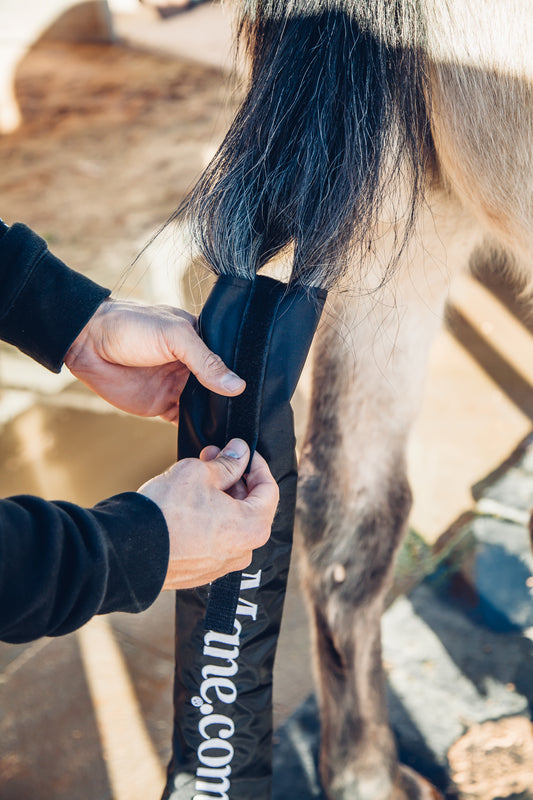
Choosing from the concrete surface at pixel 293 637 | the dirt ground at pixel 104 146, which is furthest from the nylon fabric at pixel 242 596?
the dirt ground at pixel 104 146

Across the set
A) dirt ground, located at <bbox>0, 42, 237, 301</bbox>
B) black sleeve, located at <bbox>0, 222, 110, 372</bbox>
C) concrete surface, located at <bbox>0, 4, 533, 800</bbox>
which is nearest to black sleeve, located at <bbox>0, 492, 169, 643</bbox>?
black sleeve, located at <bbox>0, 222, 110, 372</bbox>

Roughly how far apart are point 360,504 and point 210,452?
38 cm

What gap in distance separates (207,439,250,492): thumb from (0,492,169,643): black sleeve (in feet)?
0.27

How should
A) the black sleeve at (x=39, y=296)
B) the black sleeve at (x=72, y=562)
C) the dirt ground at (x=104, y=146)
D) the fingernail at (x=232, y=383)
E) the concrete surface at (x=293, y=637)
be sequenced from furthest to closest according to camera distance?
1. the dirt ground at (x=104, y=146)
2. the concrete surface at (x=293, y=637)
3. the black sleeve at (x=39, y=296)
4. the fingernail at (x=232, y=383)
5. the black sleeve at (x=72, y=562)

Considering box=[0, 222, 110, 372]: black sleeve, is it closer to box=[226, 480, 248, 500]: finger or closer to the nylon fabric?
the nylon fabric

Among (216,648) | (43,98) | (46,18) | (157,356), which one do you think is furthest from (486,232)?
(46,18)

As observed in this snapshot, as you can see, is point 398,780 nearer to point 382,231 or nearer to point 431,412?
point 382,231

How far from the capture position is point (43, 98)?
4.97 metres

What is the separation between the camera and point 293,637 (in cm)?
184

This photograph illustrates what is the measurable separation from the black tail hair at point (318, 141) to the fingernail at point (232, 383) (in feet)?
0.41

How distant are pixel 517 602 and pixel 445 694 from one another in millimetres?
311

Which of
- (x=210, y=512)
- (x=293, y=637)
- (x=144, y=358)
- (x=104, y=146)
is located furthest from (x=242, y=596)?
(x=104, y=146)

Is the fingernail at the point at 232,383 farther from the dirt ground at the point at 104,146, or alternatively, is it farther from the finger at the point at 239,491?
the dirt ground at the point at 104,146

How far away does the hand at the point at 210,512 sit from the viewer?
965 millimetres
